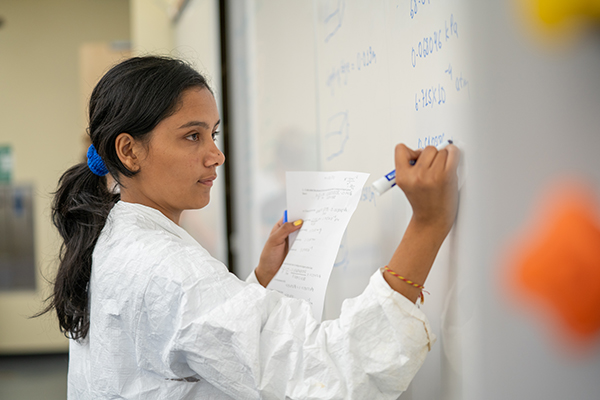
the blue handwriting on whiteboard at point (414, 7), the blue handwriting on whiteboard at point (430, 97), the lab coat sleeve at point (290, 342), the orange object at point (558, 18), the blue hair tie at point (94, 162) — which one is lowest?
the lab coat sleeve at point (290, 342)

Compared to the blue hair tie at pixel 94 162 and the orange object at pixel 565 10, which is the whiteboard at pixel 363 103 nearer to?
the orange object at pixel 565 10

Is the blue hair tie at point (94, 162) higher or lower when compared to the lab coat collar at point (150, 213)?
higher

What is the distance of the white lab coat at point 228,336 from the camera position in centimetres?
68

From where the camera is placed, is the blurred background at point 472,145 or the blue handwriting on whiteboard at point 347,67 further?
the blue handwriting on whiteboard at point 347,67

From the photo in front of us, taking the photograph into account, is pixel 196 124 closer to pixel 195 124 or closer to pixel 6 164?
pixel 195 124

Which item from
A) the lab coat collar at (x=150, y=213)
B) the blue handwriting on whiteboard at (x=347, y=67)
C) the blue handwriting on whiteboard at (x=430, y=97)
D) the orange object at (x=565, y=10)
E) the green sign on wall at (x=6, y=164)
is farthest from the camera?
the green sign on wall at (x=6, y=164)

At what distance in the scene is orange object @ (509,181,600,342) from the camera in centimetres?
56

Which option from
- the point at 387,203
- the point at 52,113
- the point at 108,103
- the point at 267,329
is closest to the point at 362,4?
the point at 387,203

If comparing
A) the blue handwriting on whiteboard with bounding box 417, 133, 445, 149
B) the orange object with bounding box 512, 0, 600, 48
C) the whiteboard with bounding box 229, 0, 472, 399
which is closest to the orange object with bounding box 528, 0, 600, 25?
the orange object with bounding box 512, 0, 600, 48

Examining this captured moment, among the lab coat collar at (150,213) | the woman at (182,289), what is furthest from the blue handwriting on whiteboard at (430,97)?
the lab coat collar at (150,213)

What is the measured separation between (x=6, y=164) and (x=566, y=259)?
488 centimetres

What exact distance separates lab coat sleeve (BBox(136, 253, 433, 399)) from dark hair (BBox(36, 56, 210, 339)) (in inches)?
12.3

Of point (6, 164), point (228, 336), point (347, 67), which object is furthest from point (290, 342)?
point (6, 164)

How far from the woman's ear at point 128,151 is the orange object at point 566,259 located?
68cm
